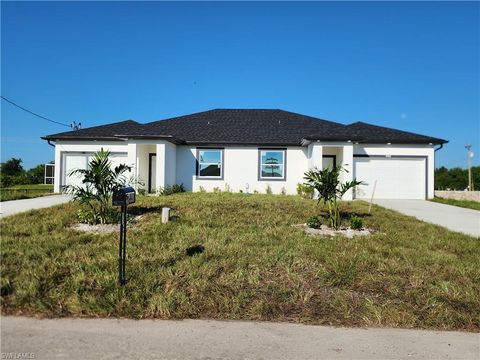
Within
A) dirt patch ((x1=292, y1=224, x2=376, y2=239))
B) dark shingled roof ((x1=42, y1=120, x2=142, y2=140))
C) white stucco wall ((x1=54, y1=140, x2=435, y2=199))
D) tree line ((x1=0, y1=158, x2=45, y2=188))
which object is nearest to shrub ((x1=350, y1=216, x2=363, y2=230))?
dirt patch ((x1=292, y1=224, x2=376, y2=239))

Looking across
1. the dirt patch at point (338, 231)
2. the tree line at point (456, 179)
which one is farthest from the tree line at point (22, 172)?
the tree line at point (456, 179)

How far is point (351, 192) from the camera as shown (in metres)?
16.9

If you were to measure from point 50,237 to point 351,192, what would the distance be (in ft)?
44.6

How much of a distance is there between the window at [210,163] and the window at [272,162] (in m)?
2.17

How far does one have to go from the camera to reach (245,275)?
16.7 ft

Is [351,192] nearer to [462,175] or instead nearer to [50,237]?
[50,237]

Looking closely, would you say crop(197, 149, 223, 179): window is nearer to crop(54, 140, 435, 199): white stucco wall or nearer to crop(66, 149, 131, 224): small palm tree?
crop(54, 140, 435, 199): white stucco wall

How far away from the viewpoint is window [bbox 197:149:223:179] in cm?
1841

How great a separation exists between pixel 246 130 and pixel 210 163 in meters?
3.04

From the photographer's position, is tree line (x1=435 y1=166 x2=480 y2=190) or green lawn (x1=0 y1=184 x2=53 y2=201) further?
tree line (x1=435 y1=166 x2=480 y2=190)

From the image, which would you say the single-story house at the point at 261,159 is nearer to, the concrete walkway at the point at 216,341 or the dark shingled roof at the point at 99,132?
the dark shingled roof at the point at 99,132

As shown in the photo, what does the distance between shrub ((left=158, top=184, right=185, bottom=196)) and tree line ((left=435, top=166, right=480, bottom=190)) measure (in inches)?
1179

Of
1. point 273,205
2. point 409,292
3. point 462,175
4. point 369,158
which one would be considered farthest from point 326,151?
point 462,175

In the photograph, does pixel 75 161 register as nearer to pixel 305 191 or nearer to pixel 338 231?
pixel 305 191
